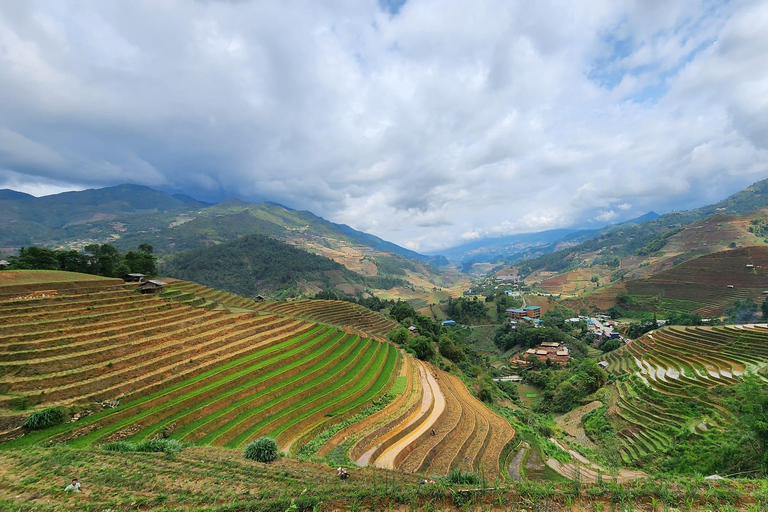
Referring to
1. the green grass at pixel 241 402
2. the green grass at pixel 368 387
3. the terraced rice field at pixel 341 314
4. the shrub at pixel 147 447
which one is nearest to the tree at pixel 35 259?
the terraced rice field at pixel 341 314

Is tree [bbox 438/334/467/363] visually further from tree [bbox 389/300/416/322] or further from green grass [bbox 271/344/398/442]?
tree [bbox 389/300/416/322]

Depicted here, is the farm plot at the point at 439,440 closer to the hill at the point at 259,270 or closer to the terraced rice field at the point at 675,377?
the terraced rice field at the point at 675,377

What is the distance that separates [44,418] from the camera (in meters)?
11.4

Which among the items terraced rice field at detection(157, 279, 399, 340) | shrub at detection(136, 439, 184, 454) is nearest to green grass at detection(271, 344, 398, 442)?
shrub at detection(136, 439, 184, 454)

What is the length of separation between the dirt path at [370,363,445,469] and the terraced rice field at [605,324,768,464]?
537 inches

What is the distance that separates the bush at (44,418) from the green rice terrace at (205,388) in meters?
0.20

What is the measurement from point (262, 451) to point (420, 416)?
1171 cm

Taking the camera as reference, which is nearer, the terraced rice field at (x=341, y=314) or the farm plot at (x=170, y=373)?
the farm plot at (x=170, y=373)

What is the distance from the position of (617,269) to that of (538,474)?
6151 inches

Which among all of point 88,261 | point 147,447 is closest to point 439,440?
point 147,447

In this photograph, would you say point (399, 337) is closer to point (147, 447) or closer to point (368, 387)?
point (368, 387)

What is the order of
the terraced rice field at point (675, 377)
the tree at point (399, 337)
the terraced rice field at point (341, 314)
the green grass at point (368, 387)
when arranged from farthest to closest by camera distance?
the terraced rice field at point (341, 314), the tree at point (399, 337), the terraced rice field at point (675, 377), the green grass at point (368, 387)

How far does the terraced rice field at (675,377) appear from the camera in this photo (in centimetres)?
2123

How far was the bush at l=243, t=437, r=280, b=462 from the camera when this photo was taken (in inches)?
442
